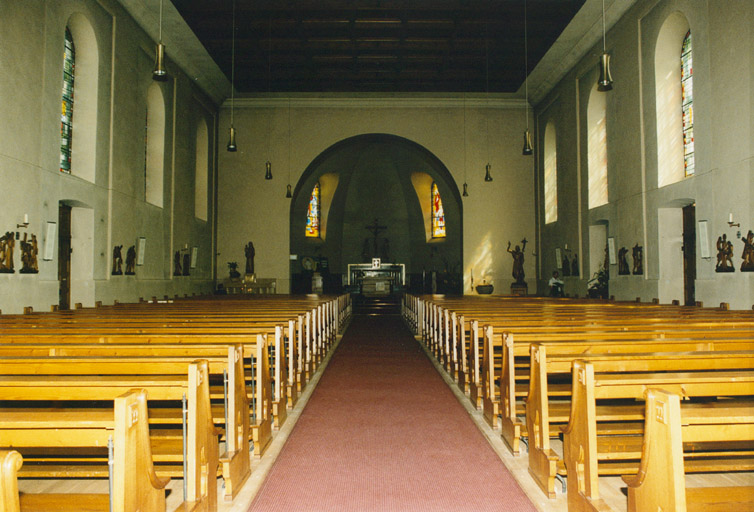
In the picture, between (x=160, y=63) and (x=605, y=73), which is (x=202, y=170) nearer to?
(x=160, y=63)

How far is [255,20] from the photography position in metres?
11.8

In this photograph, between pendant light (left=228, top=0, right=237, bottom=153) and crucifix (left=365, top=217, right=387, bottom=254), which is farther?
crucifix (left=365, top=217, right=387, bottom=254)

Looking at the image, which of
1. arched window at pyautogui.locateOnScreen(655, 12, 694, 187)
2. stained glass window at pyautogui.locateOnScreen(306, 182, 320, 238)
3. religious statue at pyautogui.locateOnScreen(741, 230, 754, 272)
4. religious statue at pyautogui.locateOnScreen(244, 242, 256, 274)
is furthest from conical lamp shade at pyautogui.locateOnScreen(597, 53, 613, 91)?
stained glass window at pyautogui.locateOnScreen(306, 182, 320, 238)

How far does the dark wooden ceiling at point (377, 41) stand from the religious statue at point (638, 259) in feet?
17.1

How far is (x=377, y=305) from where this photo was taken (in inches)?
663

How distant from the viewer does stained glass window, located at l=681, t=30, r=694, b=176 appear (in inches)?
366

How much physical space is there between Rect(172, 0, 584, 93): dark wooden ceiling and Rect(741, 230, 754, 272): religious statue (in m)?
6.27

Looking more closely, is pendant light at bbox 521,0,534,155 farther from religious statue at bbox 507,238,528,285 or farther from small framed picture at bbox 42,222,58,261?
small framed picture at bbox 42,222,58,261

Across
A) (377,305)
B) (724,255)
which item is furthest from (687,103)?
(377,305)

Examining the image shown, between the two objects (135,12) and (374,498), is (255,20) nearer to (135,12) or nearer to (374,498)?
(135,12)

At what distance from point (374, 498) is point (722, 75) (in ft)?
27.0

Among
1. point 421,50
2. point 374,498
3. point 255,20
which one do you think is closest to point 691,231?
point 421,50

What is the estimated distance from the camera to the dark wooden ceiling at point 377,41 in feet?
36.9

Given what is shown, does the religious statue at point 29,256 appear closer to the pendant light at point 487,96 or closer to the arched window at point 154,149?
the arched window at point 154,149
